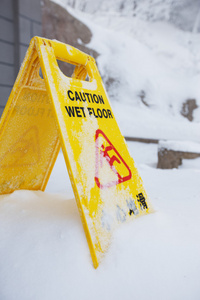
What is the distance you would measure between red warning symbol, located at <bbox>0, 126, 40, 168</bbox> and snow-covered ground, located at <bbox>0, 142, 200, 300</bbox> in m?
0.29

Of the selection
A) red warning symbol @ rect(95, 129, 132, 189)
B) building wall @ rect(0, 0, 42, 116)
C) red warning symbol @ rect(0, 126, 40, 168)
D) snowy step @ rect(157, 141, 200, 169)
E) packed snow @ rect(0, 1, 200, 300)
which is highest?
building wall @ rect(0, 0, 42, 116)

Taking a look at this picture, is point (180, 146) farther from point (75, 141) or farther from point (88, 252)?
point (88, 252)

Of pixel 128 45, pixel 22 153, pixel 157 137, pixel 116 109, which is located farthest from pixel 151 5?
pixel 22 153

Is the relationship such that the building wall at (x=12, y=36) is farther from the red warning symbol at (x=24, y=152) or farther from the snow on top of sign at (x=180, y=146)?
the snow on top of sign at (x=180, y=146)

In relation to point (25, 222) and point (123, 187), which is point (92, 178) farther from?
point (25, 222)

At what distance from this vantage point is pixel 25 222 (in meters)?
1.09

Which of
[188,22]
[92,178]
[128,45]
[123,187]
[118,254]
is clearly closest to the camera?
[118,254]

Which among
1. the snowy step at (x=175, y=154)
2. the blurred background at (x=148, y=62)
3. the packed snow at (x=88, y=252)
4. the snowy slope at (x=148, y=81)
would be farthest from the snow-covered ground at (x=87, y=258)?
the snowy slope at (x=148, y=81)

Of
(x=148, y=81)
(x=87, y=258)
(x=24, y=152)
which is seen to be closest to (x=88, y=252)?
(x=87, y=258)

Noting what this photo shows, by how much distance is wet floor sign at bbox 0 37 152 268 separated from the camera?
98cm

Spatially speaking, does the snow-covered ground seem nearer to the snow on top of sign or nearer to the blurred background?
the snow on top of sign

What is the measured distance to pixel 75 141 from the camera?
1.02 m

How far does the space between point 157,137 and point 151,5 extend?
10767 millimetres

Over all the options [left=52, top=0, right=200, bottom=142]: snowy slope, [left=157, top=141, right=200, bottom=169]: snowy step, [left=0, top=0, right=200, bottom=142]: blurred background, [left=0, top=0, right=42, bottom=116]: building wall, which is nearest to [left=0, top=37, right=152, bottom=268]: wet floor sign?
[left=0, top=0, right=42, bottom=116]: building wall
